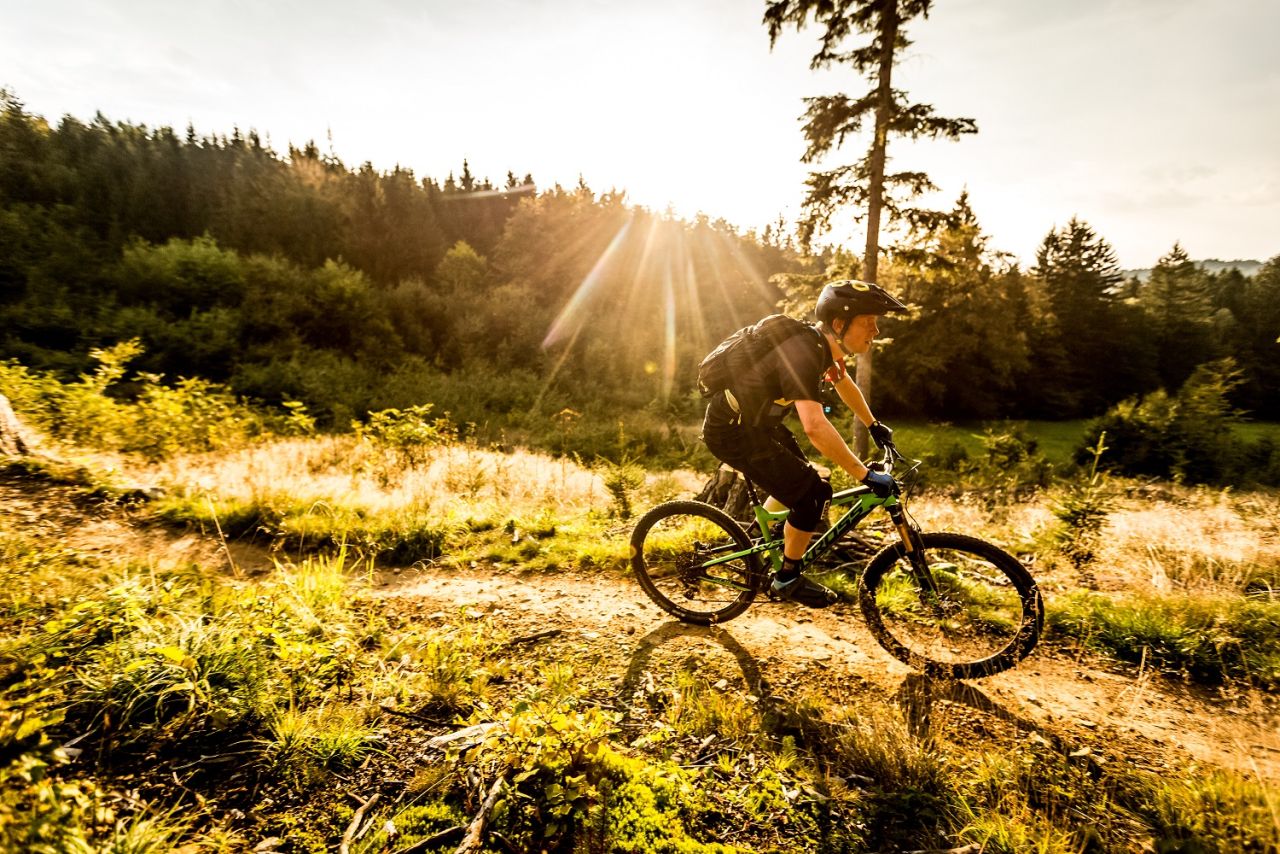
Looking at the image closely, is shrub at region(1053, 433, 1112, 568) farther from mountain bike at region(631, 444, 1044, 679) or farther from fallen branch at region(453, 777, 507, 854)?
fallen branch at region(453, 777, 507, 854)

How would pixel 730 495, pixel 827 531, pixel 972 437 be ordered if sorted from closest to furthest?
pixel 827 531, pixel 730 495, pixel 972 437

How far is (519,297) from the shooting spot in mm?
35375

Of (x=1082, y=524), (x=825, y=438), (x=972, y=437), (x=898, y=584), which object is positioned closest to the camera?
(x=825, y=438)

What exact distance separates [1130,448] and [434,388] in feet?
99.6

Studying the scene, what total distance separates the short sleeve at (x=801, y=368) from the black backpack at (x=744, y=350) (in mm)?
129

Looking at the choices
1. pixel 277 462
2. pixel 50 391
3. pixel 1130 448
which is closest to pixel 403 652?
pixel 277 462

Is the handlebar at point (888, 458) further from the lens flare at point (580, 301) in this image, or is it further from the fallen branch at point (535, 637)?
the lens flare at point (580, 301)

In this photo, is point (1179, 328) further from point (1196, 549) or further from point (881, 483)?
point (881, 483)

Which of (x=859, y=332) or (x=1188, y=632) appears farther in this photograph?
(x=1188, y=632)

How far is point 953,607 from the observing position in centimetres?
440

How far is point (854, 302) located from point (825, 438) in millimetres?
1244

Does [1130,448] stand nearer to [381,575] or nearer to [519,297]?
[381,575]

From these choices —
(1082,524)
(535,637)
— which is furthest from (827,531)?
(1082,524)

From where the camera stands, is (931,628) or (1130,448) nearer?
(931,628)
